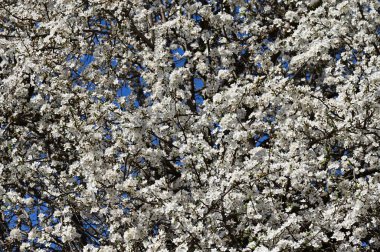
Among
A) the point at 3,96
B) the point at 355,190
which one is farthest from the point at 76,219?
the point at 355,190

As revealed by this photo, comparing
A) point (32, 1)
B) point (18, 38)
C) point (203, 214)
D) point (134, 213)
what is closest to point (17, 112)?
point (18, 38)

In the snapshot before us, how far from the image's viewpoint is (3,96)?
1117 cm

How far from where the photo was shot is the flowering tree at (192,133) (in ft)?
27.7

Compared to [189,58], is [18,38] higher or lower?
higher

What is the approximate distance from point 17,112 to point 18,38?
1.51 metres

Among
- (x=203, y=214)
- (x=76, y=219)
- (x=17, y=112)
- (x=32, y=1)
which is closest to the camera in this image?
(x=203, y=214)

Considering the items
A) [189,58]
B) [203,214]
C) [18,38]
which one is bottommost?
[203,214]

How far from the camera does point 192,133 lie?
985 cm

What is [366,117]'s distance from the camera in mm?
8578

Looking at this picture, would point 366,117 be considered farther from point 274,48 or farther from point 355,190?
point 274,48

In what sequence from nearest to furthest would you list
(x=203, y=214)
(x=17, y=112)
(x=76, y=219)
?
1. (x=203, y=214)
2. (x=76, y=219)
3. (x=17, y=112)

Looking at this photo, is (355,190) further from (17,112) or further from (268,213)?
(17,112)

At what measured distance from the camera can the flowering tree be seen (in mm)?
8453

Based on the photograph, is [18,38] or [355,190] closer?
[355,190]
